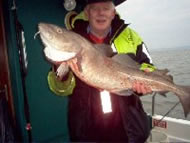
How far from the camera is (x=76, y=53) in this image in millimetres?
2436

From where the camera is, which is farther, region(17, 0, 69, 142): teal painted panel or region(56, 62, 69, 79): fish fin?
region(17, 0, 69, 142): teal painted panel

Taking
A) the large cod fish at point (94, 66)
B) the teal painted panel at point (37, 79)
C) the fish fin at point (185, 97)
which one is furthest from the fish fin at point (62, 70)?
the teal painted panel at point (37, 79)

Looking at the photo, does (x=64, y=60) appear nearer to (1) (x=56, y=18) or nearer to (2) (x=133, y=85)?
(2) (x=133, y=85)

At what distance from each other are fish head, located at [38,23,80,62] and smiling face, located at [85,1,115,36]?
20.2 inches

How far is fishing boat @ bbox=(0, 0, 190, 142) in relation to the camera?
13.8ft

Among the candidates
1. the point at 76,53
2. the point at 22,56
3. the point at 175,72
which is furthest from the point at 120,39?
the point at 175,72

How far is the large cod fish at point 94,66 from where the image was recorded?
237cm

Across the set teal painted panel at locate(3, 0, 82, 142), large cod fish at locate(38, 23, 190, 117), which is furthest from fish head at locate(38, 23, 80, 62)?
teal painted panel at locate(3, 0, 82, 142)

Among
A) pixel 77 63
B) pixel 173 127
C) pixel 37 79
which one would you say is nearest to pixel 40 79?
pixel 37 79

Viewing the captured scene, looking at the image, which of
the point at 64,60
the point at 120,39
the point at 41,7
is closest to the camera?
the point at 64,60

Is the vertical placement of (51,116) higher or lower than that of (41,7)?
lower

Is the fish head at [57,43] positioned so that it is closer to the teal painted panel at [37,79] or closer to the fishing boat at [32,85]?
the fishing boat at [32,85]

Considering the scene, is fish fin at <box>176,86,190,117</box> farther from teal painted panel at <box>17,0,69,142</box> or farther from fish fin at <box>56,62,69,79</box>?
teal painted panel at <box>17,0,69,142</box>

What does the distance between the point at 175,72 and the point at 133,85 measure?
44.5 ft
